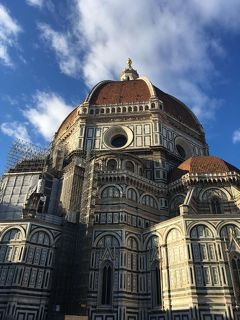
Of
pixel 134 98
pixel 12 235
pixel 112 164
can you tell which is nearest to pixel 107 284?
pixel 12 235

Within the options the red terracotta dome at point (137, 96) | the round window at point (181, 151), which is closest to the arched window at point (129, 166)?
the round window at point (181, 151)

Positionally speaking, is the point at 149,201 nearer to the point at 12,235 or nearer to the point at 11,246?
the point at 12,235

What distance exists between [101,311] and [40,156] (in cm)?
2196

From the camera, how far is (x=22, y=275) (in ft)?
77.4

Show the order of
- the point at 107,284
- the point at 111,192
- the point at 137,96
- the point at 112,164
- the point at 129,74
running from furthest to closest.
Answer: the point at 129,74
the point at 137,96
the point at 112,164
the point at 111,192
the point at 107,284

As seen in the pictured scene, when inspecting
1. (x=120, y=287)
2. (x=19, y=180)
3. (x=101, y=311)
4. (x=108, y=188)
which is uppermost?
A: (x=19, y=180)

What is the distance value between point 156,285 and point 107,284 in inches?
154

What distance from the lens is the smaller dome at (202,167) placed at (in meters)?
31.6

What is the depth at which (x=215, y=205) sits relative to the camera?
29656 mm

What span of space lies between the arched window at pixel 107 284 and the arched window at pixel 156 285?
3381 millimetres

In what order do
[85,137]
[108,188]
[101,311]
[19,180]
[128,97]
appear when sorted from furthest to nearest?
[128,97] → [85,137] → [19,180] → [108,188] → [101,311]

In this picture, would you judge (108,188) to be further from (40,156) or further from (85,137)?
(40,156)

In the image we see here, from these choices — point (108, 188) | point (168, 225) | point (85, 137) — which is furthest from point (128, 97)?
point (168, 225)

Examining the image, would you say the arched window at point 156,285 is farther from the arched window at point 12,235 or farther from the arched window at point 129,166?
the arched window at point 12,235
